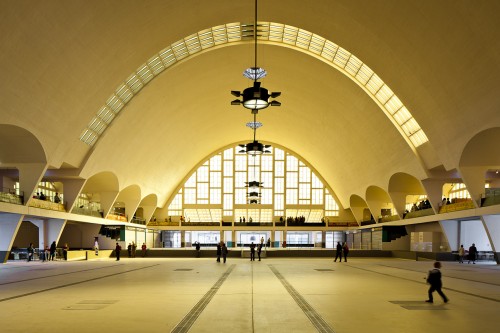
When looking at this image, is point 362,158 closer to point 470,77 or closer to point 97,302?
point 470,77

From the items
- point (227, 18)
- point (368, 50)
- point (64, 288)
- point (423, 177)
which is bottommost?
point (64, 288)

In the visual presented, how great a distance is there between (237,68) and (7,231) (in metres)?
23.1

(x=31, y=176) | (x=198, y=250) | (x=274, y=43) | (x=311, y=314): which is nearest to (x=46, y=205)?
(x=31, y=176)

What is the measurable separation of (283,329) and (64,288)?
30.5ft

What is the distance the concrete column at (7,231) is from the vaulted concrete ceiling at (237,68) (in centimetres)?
427

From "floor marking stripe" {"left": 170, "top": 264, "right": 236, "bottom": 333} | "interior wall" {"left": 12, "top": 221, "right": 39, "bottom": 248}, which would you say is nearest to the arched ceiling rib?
"interior wall" {"left": 12, "top": 221, "right": 39, "bottom": 248}

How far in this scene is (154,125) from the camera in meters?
46.0

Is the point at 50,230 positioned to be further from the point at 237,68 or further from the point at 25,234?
the point at 237,68

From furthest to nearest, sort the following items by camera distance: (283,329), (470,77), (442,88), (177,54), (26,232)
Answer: (26,232)
(177,54)
(442,88)
(470,77)
(283,329)

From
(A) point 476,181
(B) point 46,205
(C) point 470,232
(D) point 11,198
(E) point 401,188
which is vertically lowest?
(C) point 470,232

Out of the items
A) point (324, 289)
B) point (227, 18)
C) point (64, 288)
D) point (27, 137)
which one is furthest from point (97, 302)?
point (227, 18)

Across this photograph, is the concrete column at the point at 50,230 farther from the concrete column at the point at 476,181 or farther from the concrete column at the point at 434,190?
the concrete column at the point at 476,181

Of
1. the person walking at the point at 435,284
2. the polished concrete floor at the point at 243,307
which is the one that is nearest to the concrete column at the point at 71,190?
the polished concrete floor at the point at 243,307

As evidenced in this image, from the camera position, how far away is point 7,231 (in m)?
32.4
